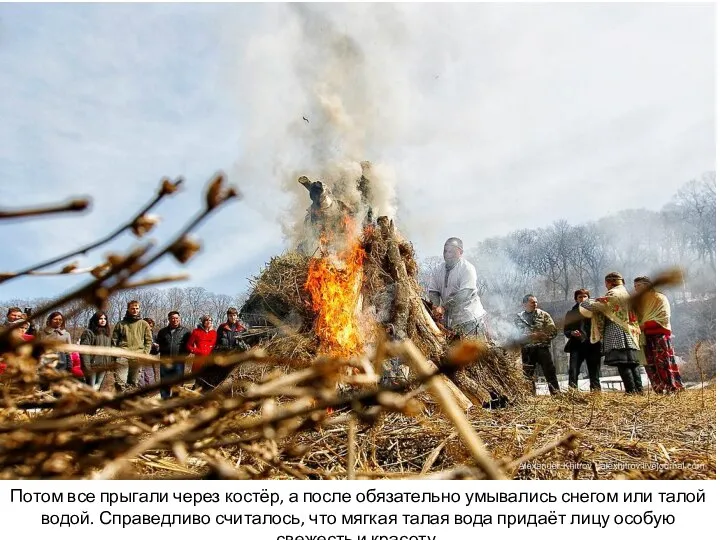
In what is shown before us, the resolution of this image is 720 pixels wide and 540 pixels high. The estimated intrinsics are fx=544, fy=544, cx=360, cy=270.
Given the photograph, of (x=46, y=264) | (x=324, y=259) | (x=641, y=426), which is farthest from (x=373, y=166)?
(x=46, y=264)

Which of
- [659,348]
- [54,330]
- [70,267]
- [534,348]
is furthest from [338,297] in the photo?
[70,267]

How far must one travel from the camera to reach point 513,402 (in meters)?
5.88

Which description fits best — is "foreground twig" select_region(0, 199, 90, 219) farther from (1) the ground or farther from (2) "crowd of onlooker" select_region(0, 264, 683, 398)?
(2) "crowd of onlooker" select_region(0, 264, 683, 398)

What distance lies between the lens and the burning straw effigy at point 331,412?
715mm

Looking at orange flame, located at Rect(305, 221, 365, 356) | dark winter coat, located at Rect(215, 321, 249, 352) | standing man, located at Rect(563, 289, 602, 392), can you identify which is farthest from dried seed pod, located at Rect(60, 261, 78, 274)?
standing man, located at Rect(563, 289, 602, 392)

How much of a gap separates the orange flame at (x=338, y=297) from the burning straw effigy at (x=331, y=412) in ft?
0.06

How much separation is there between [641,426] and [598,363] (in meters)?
3.89

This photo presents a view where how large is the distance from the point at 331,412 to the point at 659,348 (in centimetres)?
498

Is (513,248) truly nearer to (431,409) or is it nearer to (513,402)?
(513,402)

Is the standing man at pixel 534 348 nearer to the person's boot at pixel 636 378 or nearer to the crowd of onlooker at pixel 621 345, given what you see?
the crowd of onlooker at pixel 621 345

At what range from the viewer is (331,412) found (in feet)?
12.4

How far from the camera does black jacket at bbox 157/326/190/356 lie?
24.6 ft

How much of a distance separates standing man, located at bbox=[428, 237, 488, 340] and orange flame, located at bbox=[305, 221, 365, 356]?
121 cm

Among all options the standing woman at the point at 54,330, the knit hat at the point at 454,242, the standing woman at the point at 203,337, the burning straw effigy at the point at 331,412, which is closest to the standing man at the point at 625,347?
the burning straw effigy at the point at 331,412
